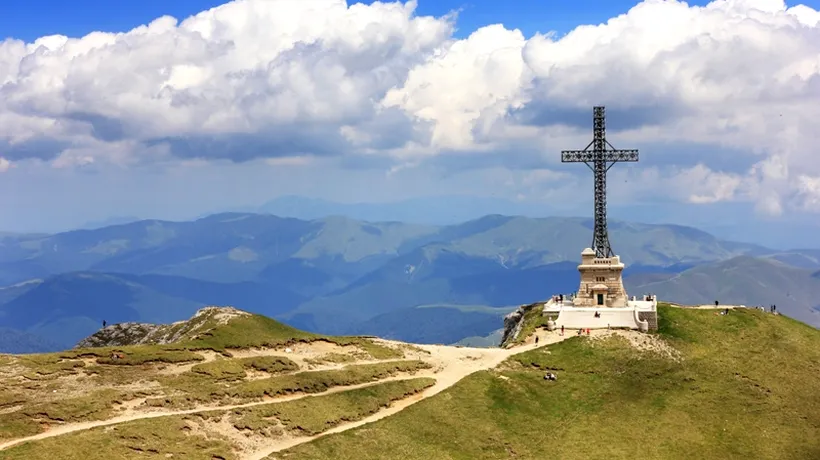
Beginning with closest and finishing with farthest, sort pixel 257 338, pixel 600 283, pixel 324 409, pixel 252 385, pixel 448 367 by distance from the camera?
pixel 324 409 → pixel 252 385 → pixel 448 367 → pixel 257 338 → pixel 600 283

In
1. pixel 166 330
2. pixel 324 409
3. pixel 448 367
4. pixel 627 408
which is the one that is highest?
pixel 166 330

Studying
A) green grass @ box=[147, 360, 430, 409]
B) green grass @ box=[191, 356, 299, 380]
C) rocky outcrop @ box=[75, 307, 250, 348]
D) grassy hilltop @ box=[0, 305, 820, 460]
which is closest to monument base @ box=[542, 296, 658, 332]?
grassy hilltop @ box=[0, 305, 820, 460]

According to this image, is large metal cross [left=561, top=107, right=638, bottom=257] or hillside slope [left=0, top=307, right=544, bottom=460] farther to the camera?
large metal cross [left=561, top=107, right=638, bottom=257]

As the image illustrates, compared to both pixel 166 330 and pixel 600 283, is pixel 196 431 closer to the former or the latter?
pixel 166 330

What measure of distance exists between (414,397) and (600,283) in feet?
133

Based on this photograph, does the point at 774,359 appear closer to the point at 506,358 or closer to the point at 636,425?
the point at 636,425

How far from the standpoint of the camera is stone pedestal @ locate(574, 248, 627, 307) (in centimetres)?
9788

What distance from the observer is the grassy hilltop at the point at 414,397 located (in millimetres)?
54812

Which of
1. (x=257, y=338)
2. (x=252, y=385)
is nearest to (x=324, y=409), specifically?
(x=252, y=385)

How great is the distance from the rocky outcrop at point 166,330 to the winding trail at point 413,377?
2059 centimetres

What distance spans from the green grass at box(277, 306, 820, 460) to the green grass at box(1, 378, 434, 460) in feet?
11.4

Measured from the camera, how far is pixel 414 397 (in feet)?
227

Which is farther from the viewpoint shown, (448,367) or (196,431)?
(448,367)

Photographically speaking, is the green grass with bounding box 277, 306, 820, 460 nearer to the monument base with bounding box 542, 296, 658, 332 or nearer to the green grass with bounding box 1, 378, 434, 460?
the monument base with bounding box 542, 296, 658, 332
